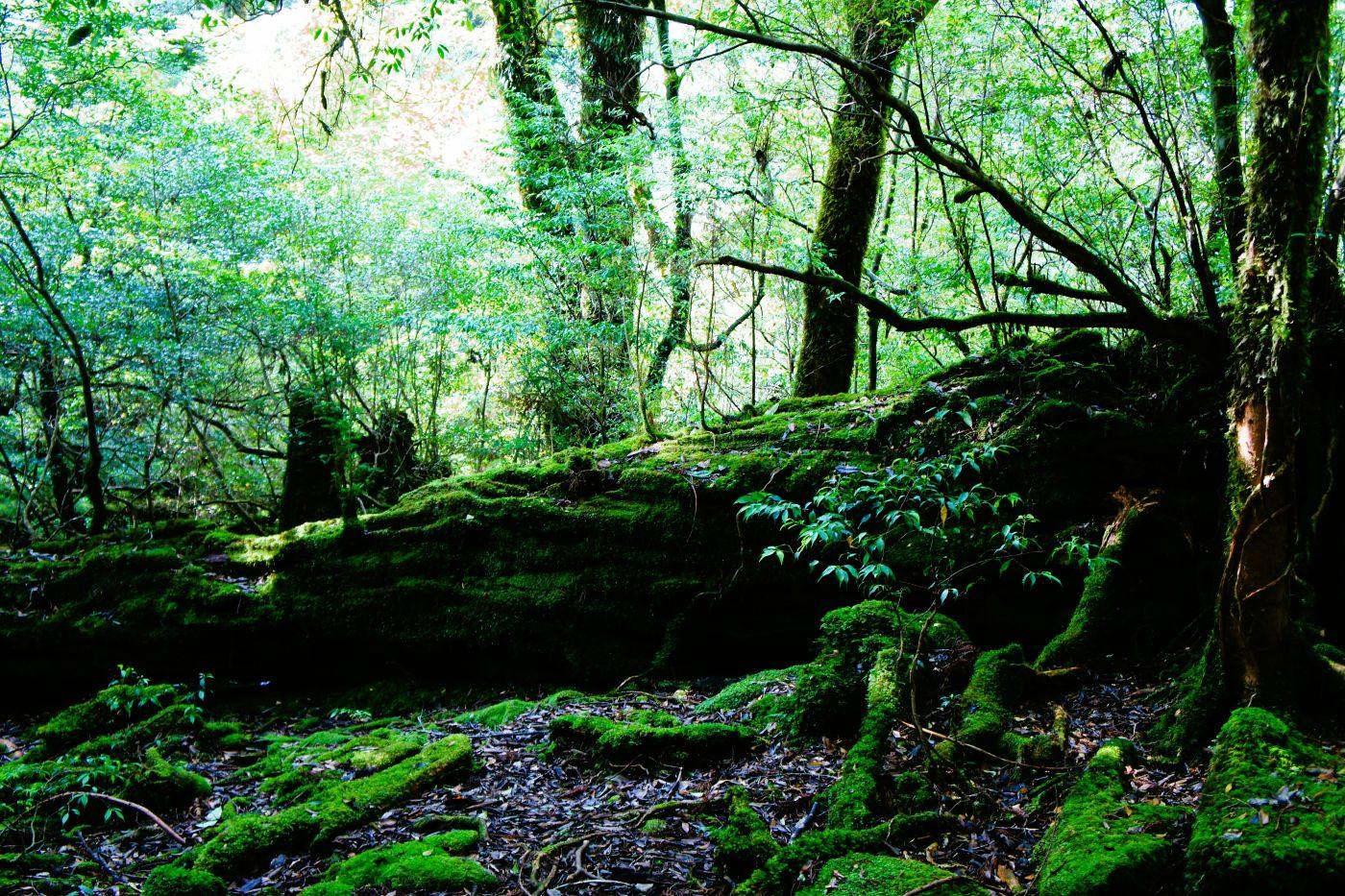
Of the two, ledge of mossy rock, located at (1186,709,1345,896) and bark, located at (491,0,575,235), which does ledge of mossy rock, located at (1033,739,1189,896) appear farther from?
bark, located at (491,0,575,235)

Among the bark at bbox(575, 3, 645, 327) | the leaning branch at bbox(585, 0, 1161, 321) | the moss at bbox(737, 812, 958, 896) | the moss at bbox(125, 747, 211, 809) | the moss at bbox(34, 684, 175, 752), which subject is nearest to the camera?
the moss at bbox(737, 812, 958, 896)

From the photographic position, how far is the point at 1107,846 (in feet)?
8.87

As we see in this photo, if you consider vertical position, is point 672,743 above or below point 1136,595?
below

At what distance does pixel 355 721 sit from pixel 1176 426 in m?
6.42

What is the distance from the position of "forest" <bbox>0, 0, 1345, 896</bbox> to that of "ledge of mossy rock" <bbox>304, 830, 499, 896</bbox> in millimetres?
36

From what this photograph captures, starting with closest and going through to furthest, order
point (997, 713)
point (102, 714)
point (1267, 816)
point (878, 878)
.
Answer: point (1267, 816), point (878, 878), point (997, 713), point (102, 714)

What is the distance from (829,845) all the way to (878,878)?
1.10 ft

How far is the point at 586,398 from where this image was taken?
12.4 metres

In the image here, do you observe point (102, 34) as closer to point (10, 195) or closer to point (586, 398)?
point (10, 195)

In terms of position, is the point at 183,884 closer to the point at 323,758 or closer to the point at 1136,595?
the point at 323,758

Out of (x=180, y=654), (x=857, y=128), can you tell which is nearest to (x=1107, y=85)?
(x=857, y=128)

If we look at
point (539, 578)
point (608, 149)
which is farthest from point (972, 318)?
point (608, 149)

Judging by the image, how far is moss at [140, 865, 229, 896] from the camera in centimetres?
333

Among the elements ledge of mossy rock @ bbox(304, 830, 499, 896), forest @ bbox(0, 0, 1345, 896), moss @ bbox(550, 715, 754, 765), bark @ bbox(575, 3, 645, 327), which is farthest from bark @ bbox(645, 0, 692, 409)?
ledge of mossy rock @ bbox(304, 830, 499, 896)
